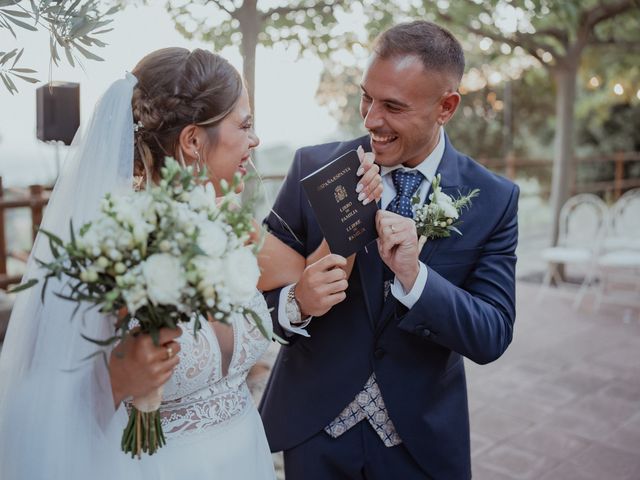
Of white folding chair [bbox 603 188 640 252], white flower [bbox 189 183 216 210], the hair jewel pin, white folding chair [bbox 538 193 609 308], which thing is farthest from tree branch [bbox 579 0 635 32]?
white flower [bbox 189 183 216 210]

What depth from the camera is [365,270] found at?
2.06 meters

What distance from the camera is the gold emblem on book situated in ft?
5.76

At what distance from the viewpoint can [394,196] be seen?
215 centimetres

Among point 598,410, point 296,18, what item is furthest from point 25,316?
point 598,410

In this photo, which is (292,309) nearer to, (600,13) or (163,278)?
(163,278)

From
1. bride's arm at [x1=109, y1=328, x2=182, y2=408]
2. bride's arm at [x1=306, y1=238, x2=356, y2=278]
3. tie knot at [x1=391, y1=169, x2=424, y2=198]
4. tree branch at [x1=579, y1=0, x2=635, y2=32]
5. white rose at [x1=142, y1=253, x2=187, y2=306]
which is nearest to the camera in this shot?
white rose at [x1=142, y1=253, x2=187, y2=306]

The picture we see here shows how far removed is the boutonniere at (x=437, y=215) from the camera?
6.23 feet

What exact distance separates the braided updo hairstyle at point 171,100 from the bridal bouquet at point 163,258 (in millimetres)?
584

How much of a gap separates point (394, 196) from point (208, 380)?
0.81 meters

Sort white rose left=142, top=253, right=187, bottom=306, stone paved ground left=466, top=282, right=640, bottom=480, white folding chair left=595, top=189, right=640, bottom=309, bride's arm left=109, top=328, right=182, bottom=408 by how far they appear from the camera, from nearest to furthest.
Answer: white rose left=142, top=253, right=187, bottom=306 < bride's arm left=109, top=328, right=182, bottom=408 < stone paved ground left=466, top=282, right=640, bottom=480 < white folding chair left=595, top=189, right=640, bottom=309

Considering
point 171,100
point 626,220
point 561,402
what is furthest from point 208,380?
point 626,220

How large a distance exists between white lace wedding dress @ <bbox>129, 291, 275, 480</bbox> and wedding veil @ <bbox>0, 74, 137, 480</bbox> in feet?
0.55

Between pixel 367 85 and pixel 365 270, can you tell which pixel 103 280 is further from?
pixel 367 85

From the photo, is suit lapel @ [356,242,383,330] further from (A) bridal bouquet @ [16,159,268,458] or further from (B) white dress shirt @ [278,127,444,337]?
(A) bridal bouquet @ [16,159,268,458]
